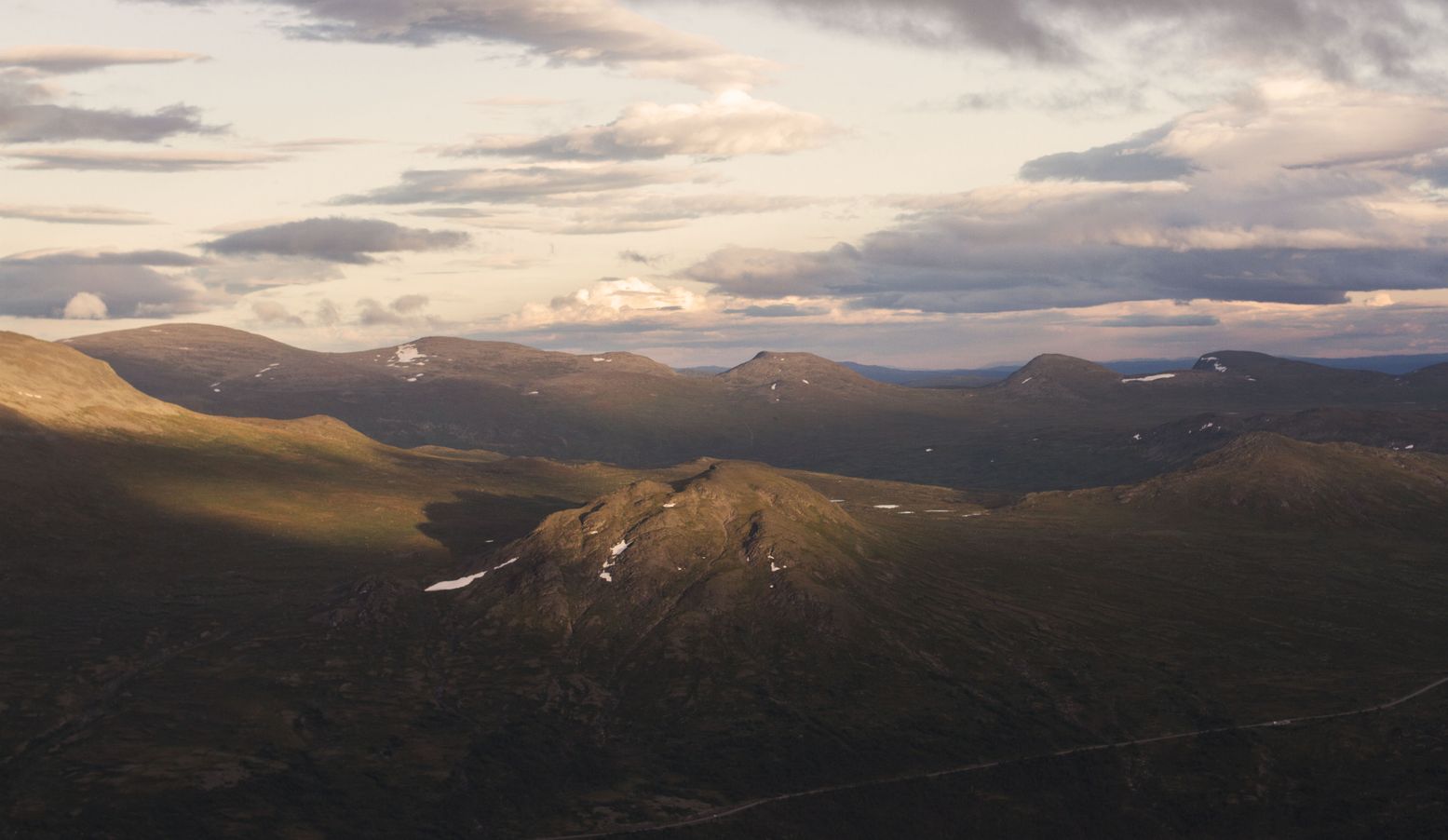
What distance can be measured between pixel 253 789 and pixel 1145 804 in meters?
128

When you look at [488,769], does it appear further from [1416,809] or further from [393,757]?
[1416,809]

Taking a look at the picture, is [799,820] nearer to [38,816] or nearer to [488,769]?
[488,769]

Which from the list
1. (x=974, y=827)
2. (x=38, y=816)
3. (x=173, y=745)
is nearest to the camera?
(x=38, y=816)

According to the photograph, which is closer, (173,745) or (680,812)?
(680,812)

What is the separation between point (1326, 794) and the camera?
7352 inches

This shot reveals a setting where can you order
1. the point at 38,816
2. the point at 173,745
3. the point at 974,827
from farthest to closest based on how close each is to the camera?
the point at 173,745, the point at 974,827, the point at 38,816

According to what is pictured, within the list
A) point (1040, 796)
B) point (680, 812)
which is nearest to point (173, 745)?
point (680, 812)

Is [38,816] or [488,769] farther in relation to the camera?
[488,769]

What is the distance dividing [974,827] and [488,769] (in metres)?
71.9

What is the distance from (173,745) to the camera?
19100 cm

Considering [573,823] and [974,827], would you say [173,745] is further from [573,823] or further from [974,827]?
[974,827]

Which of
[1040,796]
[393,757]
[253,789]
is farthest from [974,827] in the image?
[253,789]

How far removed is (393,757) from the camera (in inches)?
7657

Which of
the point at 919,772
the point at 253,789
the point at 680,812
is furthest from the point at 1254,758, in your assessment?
the point at 253,789
